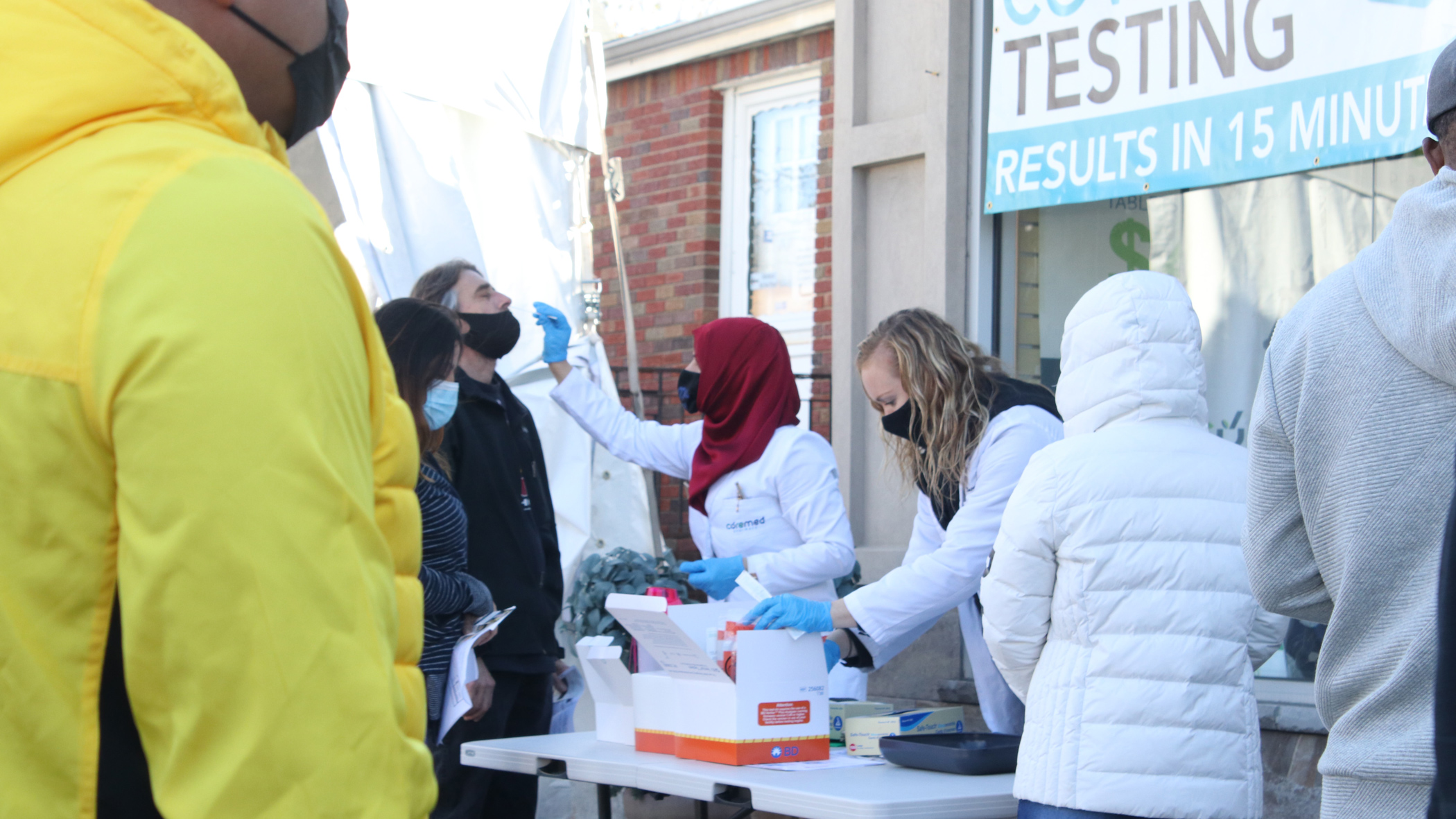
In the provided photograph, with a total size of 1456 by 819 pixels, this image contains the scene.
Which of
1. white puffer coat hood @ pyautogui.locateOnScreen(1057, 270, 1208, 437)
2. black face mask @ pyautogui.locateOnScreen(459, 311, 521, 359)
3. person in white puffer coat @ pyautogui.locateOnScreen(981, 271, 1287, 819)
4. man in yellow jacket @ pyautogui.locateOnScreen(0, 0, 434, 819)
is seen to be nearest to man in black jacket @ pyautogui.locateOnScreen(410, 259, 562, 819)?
black face mask @ pyautogui.locateOnScreen(459, 311, 521, 359)

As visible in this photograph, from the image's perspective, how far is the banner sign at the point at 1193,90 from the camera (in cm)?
422

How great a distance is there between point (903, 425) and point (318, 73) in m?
2.80

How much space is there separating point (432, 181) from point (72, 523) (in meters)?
4.83

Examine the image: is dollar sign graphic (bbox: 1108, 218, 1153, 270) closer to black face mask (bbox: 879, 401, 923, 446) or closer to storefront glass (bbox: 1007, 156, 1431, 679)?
storefront glass (bbox: 1007, 156, 1431, 679)

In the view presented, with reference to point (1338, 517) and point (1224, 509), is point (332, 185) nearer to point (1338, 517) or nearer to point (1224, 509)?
point (1224, 509)

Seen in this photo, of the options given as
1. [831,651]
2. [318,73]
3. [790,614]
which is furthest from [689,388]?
[318,73]

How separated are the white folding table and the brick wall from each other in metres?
3.95

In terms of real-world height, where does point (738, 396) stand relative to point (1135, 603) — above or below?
above

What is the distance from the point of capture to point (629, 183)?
26.9 feet

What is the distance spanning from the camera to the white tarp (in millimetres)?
5289

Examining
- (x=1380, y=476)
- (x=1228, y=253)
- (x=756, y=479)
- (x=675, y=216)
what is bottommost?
(x=756, y=479)

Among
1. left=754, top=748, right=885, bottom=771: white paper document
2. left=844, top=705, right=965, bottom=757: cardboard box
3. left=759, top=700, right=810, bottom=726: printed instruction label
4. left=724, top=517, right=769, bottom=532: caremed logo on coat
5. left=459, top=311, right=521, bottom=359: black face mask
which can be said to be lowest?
left=754, top=748, right=885, bottom=771: white paper document

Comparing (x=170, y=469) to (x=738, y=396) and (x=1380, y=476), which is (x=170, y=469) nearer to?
(x=1380, y=476)

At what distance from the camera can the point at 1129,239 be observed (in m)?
5.05
